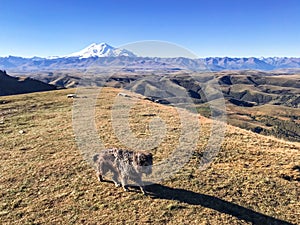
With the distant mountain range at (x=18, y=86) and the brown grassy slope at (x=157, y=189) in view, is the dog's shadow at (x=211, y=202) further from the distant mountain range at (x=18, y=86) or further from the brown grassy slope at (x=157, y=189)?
the distant mountain range at (x=18, y=86)

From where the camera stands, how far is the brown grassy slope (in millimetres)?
14602

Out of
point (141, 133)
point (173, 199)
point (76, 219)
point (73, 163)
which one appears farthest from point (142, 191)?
point (141, 133)

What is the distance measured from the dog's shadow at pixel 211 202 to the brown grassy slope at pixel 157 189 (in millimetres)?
15

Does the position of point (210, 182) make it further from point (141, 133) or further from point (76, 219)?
point (141, 133)

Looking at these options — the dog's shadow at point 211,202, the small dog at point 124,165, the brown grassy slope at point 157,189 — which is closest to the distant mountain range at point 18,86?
the brown grassy slope at point 157,189

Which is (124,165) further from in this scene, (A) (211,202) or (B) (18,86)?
(B) (18,86)

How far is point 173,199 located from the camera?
52.3ft

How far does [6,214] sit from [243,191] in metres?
13.5

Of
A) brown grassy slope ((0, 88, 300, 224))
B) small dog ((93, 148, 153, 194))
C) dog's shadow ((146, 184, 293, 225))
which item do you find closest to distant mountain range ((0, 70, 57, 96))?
brown grassy slope ((0, 88, 300, 224))

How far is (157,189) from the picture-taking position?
1709 cm

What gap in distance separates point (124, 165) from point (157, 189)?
2.70 m

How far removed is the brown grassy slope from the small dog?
2.47 feet

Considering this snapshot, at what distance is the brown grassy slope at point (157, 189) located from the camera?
14602 mm

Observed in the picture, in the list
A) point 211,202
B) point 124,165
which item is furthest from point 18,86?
point 211,202
